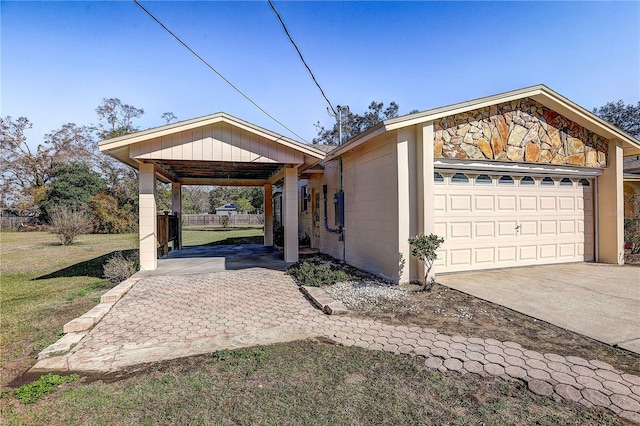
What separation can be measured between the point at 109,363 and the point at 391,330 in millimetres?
3153

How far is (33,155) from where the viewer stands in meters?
27.2

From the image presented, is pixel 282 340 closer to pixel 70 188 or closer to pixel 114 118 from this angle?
pixel 70 188

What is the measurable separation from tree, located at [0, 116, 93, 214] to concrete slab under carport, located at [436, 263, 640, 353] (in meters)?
32.6

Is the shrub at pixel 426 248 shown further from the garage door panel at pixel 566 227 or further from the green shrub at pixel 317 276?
the garage door panel at pixel 566 227

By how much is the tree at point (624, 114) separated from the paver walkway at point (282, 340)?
31685 millimetres

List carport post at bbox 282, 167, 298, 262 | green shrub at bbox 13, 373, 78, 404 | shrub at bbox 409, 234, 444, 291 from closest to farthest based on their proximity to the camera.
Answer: green shrub at bbox 13, 373, 78, 404 → shrub at bbox 409, 234, 444, 291 → carport post at bbox 282, 167, 298, 262


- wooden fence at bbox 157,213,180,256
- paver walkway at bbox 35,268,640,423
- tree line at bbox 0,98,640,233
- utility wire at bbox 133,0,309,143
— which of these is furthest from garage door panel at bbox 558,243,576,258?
tree line at bbox 0,98,640,233

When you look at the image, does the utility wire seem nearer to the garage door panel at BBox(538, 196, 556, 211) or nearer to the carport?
the carport

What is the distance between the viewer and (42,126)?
2736 centimetres

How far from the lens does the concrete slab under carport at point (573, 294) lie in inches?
150

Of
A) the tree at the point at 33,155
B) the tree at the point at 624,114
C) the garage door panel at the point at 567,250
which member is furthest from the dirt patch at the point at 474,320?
the tree at the point at 33,155

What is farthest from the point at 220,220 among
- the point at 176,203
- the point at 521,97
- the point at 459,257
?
the point at 521,97

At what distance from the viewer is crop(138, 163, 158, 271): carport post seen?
7543 mm

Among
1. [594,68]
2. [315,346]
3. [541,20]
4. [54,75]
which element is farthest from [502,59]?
[54,75]
